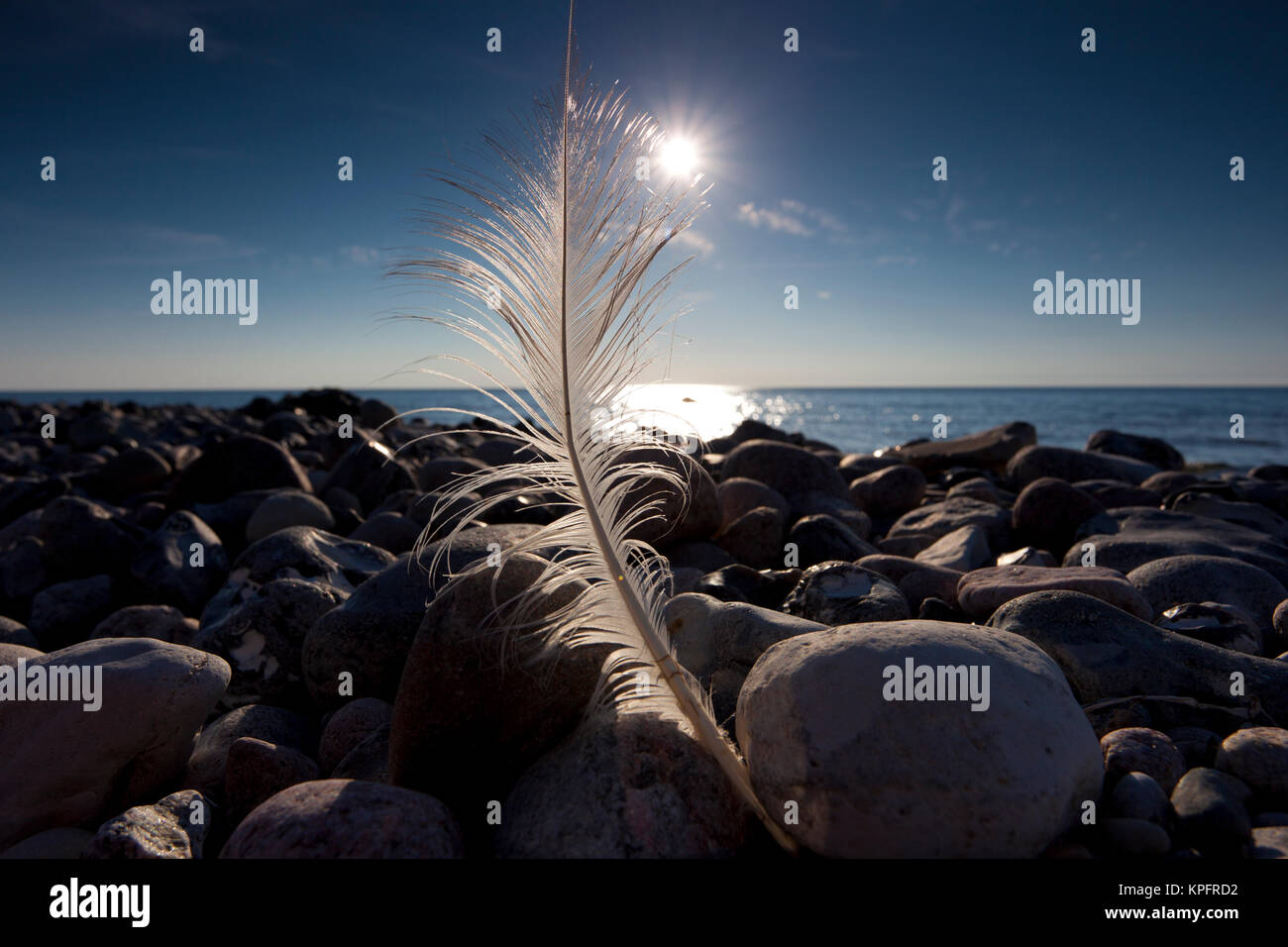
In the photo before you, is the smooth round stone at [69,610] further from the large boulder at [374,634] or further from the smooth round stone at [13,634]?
the large boulder at [374,634]

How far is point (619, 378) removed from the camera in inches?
101

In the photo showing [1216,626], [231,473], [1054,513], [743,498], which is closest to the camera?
[1216,626]

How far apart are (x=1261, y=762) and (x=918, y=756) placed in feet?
4.31

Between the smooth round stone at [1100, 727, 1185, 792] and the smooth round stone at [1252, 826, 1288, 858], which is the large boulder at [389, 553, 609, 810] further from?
the smooth round stone at [1252, 826, 1288, 858]

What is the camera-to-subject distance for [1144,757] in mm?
2242

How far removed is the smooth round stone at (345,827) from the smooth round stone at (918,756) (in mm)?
945

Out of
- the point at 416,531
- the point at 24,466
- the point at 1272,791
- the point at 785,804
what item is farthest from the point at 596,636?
the point at 24,466

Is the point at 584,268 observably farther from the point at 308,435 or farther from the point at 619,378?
the point at 308,435

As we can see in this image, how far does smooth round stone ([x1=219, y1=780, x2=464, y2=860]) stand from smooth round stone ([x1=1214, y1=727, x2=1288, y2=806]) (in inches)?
97.0

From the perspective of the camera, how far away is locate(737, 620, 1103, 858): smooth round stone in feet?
5.94

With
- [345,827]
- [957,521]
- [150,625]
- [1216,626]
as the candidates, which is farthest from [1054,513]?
[150,625]

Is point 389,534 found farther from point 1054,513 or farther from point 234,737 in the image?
point 1054,513

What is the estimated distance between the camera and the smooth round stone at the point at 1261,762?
2193 mm

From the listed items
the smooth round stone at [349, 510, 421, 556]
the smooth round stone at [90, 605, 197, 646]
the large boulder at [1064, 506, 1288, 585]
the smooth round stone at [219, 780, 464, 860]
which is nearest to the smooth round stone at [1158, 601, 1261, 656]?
the large boulder at [1064, 506, 1288, 585]
